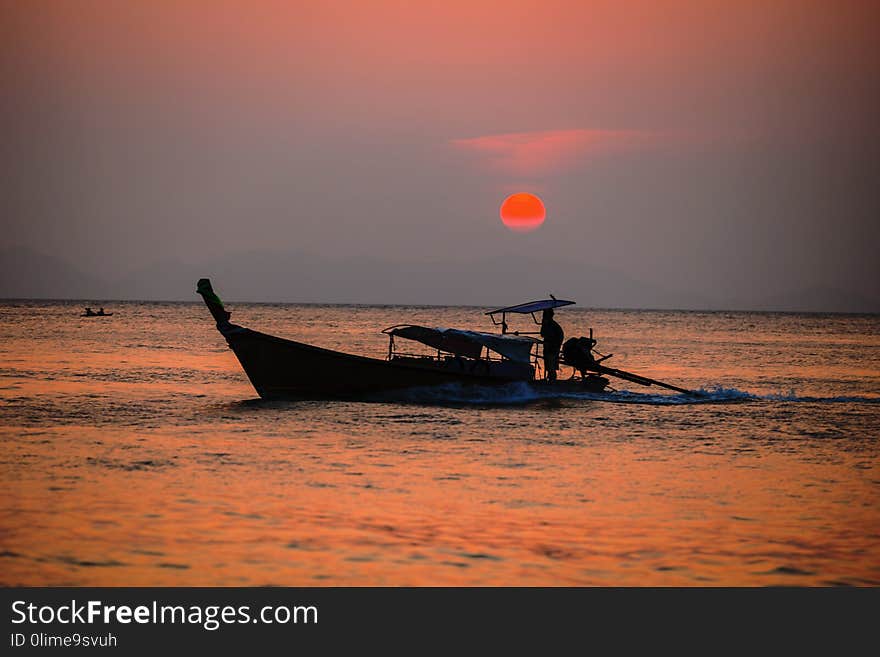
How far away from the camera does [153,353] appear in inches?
2331

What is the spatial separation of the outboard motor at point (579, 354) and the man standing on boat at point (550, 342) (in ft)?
2.24

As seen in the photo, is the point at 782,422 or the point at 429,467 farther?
the point at 782,422

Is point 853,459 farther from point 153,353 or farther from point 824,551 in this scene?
point 153,353

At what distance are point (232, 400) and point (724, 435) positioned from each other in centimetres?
1513

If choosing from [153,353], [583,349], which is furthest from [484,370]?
[153,353]

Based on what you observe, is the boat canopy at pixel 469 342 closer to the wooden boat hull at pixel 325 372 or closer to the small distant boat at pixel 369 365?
the small distant boat at pixel 369 365

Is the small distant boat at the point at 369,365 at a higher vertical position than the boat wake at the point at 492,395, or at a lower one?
higher

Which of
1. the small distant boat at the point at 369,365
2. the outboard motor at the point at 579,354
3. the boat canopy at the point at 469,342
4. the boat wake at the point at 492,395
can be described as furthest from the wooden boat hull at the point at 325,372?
the outboard motor at the point at 579,354

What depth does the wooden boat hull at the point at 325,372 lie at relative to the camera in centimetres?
2864

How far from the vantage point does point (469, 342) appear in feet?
97.0

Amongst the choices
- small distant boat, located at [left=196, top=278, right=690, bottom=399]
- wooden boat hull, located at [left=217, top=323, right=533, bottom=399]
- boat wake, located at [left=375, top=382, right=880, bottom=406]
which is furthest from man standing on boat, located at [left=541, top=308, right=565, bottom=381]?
wooden boat hull, located at [left=217, top=323, right=533, bottom=399]

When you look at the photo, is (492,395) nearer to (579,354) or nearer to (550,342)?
(550,342)

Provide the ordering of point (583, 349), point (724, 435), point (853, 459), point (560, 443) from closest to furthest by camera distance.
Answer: point (853, 459) → point (560, 443) → point (724, 435) → point (583, 349)

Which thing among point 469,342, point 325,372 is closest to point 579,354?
point 469,342
